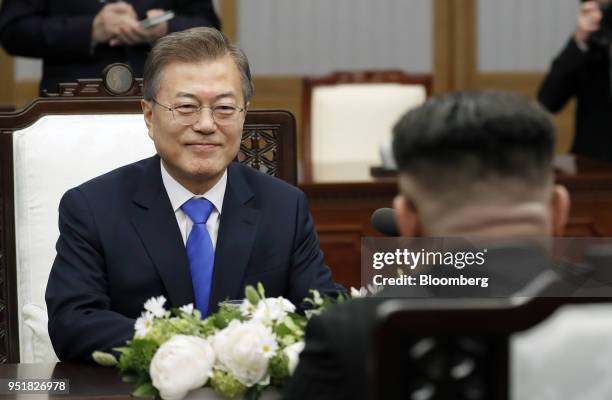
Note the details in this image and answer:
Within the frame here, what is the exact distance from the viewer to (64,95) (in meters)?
2.86

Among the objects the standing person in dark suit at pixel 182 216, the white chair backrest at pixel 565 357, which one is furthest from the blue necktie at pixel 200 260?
the white chair backrest at pixel 565 357

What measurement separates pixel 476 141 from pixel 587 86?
4203mm

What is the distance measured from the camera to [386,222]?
59.9 inches

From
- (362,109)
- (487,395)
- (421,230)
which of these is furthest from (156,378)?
(362,109)

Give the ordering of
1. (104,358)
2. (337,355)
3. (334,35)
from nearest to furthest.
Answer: (337,355) < (104,358) < (334,35)

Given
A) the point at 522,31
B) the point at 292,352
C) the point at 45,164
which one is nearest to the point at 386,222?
the point at 292,352

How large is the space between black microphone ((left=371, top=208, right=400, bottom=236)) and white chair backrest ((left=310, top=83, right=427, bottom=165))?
378 centimetres

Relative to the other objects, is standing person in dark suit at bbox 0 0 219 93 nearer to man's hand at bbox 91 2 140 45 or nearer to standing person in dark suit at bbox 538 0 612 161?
man's hand at bbox 91 2 140 45

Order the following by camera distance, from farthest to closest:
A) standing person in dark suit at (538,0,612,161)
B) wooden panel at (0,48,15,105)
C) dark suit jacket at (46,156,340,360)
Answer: wooden panel at (0,48,15,105) → standing person in dark suit at (538,0,612,161) → dark suit jacket at (46,156,340,360)

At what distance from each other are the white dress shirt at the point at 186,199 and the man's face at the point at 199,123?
0.04 metres

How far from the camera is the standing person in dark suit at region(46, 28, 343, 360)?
2.32 m

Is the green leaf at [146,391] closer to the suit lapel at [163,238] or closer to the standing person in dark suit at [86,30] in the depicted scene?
the suit lapel at [163,238]

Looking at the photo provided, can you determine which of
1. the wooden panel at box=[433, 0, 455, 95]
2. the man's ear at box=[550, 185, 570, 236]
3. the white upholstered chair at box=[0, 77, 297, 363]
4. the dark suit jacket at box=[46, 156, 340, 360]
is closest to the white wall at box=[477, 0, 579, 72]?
the wooden panel at box=[433, 0, 455, 95]

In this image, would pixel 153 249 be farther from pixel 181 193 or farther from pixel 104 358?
pixel 104 358
